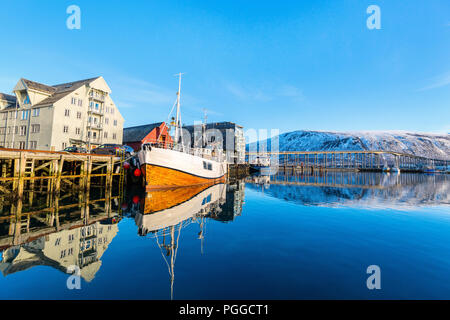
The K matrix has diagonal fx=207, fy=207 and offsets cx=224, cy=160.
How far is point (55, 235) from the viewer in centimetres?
959

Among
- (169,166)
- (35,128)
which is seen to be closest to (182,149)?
(169,166)

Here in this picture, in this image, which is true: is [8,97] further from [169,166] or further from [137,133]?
[169,166]

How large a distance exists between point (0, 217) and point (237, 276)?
47.7 ft

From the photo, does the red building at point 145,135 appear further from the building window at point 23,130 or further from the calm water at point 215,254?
the calm water at point 215,254

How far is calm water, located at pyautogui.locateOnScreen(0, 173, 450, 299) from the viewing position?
18.6 ft

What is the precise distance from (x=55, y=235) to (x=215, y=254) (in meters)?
7.62

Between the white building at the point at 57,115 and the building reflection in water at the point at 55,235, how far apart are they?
20.2 meters

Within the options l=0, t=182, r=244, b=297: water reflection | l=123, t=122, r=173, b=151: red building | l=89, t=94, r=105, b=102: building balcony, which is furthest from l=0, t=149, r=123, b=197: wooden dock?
l=123, t=122, r=173, b=151: red building

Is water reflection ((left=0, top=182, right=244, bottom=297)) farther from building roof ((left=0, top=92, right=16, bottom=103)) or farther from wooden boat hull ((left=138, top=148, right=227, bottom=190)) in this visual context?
building roof ((left=0, top=92, right=16, bottom=103))

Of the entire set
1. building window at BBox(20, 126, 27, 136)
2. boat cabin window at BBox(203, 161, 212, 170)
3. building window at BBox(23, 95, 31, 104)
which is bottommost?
boat cabin window at BBox(203, 161, 212, 170)

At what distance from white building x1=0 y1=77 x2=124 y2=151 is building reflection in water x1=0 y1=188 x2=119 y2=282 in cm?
2020

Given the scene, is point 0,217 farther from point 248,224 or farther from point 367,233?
point 367,233

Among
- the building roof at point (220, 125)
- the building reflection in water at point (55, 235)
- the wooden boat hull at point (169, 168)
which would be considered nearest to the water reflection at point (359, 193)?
the wooden boat hull at point (169, 168)
